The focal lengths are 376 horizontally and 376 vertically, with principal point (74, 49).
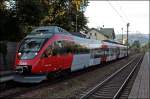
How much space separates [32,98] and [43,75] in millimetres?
4364

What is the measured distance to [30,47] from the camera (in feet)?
63.3

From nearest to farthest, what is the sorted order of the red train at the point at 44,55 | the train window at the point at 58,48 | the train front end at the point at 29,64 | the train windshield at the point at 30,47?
the train front end at the point at 29,64 → the red train at the point at 44,55 → the train windshield at the point at 30,47 → the train window at the point at 58,48

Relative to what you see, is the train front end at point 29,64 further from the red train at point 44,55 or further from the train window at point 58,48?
the train window at point 58,48

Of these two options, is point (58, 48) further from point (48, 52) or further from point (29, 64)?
point (29, 64)

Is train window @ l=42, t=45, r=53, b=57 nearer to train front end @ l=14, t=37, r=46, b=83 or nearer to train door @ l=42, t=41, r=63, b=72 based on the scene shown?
train door @ l=42, t=41, r=63, b=72

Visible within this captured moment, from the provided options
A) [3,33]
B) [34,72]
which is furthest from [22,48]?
[3,33]

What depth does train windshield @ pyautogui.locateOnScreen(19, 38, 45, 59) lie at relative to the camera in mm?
18853

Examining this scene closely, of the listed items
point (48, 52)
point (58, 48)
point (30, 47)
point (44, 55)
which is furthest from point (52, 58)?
point (30, 47)

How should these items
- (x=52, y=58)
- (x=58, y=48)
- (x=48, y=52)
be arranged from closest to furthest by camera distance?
1. (x=48, y=52)
2. (x=52, y=58)
3. (x=58, y=48)

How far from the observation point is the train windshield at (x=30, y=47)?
18.9 meters

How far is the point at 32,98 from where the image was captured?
14883mm

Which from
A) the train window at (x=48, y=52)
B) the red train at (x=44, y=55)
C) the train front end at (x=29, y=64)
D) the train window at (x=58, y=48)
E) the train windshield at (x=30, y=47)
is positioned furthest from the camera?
the train window at (x=58, y=48)

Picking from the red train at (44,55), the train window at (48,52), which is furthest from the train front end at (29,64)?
the train window at (48,52)

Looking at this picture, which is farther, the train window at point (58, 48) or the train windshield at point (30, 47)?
the train window at point (58, 48)
